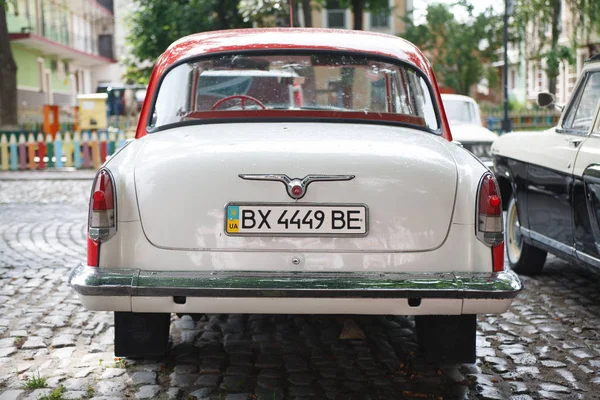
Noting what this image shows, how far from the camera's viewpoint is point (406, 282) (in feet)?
13.6

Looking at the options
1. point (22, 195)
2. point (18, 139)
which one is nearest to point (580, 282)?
point (22, 195)

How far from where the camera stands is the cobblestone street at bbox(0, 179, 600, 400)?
14.8ft

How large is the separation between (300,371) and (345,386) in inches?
13.7

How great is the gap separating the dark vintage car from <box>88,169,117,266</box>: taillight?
3.09m

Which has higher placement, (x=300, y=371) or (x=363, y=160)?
(x=363, y=160)

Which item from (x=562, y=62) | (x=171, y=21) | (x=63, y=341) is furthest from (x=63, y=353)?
(x=562, y=62)

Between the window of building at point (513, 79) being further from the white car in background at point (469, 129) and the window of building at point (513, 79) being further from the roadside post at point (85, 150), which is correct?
the white car in background at point (469, 129)

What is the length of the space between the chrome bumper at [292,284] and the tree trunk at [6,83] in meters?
20.5

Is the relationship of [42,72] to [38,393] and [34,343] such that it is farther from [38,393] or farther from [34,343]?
[38,393]

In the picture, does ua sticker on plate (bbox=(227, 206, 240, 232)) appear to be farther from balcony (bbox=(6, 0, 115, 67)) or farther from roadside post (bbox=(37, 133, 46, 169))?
balcony (bbox=(6, 0, 115, 67))

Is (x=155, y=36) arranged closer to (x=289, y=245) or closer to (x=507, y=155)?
(x=507, y=155)

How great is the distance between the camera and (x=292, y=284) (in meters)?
4.09

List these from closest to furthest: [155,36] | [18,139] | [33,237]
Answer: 1. [33,237]
2. [18,139]
3. [155,36]

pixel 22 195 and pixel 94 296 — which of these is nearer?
pixel 94 296
